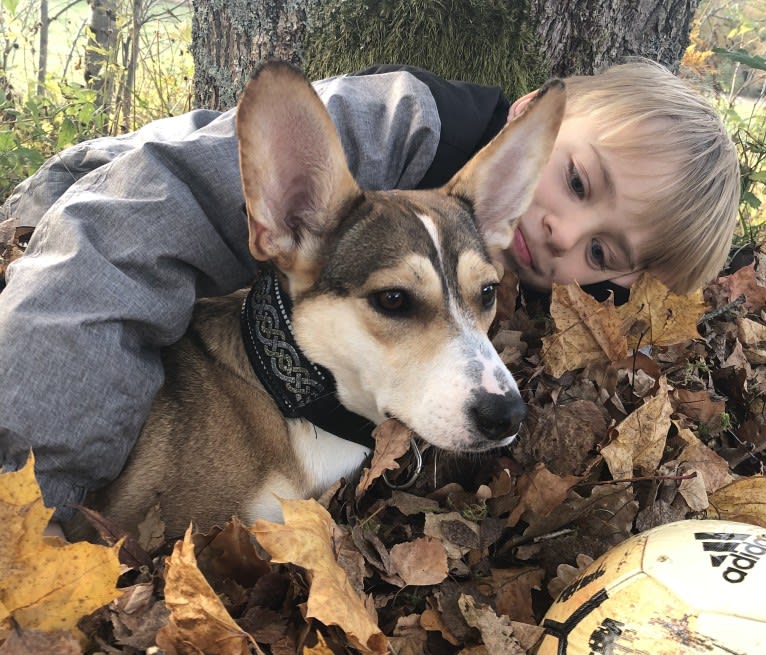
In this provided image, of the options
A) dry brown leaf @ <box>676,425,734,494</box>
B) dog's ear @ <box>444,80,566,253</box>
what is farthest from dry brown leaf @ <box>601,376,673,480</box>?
dog's ear @ <box>444,80,566,253</box>

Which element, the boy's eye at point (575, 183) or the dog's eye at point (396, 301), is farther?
the boy's eye at point (575, 183)

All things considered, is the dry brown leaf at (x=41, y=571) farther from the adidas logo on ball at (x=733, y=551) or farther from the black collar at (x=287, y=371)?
the adidas logo on ball at (x=733, y=551)

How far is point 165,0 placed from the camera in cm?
810

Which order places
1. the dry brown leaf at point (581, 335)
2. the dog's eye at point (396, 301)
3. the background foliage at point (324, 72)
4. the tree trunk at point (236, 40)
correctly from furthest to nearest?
the tree trunk at point (236, 40)
the background foliage at point (324, 72)
the dry brown leaf at point (581, 335)
the dog's eye at point (396, 301)

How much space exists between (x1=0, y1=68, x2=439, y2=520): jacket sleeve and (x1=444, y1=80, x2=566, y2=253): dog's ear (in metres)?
0.53

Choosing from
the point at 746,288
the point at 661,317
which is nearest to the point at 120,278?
the point at 661,317

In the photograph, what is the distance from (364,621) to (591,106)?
2875 mm

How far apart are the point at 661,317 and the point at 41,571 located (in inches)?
114

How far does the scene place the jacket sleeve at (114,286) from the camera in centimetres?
233

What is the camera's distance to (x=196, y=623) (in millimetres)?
1665

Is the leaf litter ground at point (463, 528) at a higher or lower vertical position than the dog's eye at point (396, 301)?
lower

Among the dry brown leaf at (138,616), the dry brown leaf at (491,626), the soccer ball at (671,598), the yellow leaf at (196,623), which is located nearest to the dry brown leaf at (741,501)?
the soccer ball at (671,598)

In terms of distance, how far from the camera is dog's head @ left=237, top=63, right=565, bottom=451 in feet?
7.32

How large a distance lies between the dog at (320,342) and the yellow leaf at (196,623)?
33.9 inches
